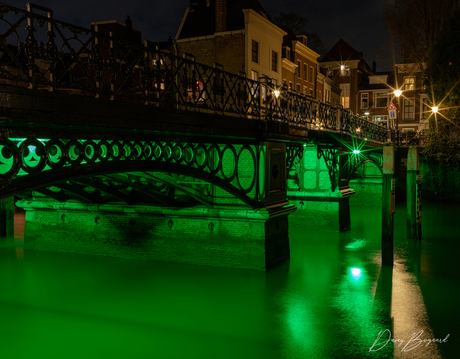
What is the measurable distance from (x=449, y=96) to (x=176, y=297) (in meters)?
23.5

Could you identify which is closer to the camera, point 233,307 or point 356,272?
point 233,307

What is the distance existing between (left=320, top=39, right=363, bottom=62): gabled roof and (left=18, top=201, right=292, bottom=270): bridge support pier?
143 feet

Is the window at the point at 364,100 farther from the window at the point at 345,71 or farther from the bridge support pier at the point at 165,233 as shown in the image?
the bridge support pier at the point at 165,233

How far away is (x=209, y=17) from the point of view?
26984 mm

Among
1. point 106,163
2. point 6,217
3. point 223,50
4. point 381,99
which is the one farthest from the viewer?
point 381,99

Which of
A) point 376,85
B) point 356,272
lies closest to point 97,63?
point 356,272

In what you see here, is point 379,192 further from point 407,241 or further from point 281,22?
point 281,22

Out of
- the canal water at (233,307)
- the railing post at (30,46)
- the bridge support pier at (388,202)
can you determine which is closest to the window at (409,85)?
the canal water at (233,307)

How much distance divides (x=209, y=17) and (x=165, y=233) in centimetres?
1802

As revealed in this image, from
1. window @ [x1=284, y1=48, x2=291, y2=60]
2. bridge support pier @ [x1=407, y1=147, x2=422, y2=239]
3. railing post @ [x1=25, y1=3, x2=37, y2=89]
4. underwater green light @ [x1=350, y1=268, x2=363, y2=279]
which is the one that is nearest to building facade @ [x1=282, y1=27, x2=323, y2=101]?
window @ [x1=284, y1=48, x2=291, y2=60]

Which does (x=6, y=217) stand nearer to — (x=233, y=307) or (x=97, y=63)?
(x=233, y=307)

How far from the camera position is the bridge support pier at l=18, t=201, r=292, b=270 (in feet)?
38.5

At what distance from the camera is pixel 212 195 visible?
1198 cm

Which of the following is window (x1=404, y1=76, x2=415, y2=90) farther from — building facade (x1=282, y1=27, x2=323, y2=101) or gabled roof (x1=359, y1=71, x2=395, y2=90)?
building facade (x1=282, y1=27, x2=323, y2=101)
